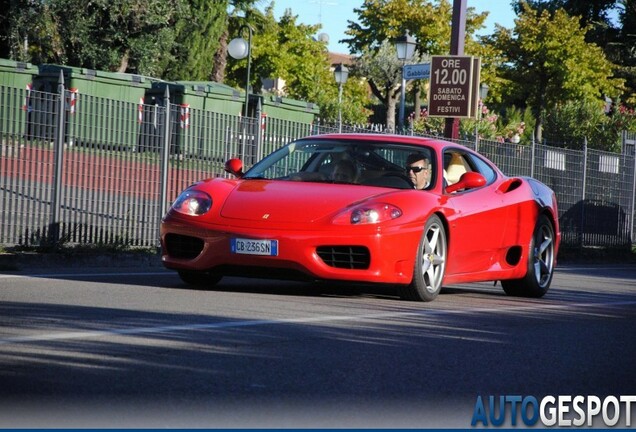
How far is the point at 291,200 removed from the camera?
972cm

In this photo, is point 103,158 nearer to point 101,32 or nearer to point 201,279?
point 201,279

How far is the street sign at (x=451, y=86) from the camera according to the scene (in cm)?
1883

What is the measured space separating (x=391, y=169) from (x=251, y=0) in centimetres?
5224

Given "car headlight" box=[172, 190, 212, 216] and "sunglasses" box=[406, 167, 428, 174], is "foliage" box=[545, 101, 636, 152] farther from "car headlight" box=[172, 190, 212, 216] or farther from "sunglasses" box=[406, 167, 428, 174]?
"car headlight" box=[172, 190, 212, 216]

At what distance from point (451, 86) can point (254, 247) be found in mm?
10108

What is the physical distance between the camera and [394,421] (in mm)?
4898

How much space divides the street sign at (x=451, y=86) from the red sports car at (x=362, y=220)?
7266 mm

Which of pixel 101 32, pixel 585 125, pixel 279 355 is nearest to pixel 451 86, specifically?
pixel 279 355

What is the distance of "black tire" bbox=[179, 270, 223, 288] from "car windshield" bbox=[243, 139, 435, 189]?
36.8 inches

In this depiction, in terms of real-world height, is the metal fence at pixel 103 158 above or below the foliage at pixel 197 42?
below

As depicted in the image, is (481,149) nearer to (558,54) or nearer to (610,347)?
(610,347)

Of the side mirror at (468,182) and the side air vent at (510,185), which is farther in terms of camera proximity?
the side air vent at (510,185)

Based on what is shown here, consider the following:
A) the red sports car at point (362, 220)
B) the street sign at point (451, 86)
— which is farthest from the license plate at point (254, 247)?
the street sign at point (451, 86)

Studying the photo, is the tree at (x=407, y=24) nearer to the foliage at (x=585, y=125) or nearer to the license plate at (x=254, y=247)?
the foliage at (x=585, y=125)
